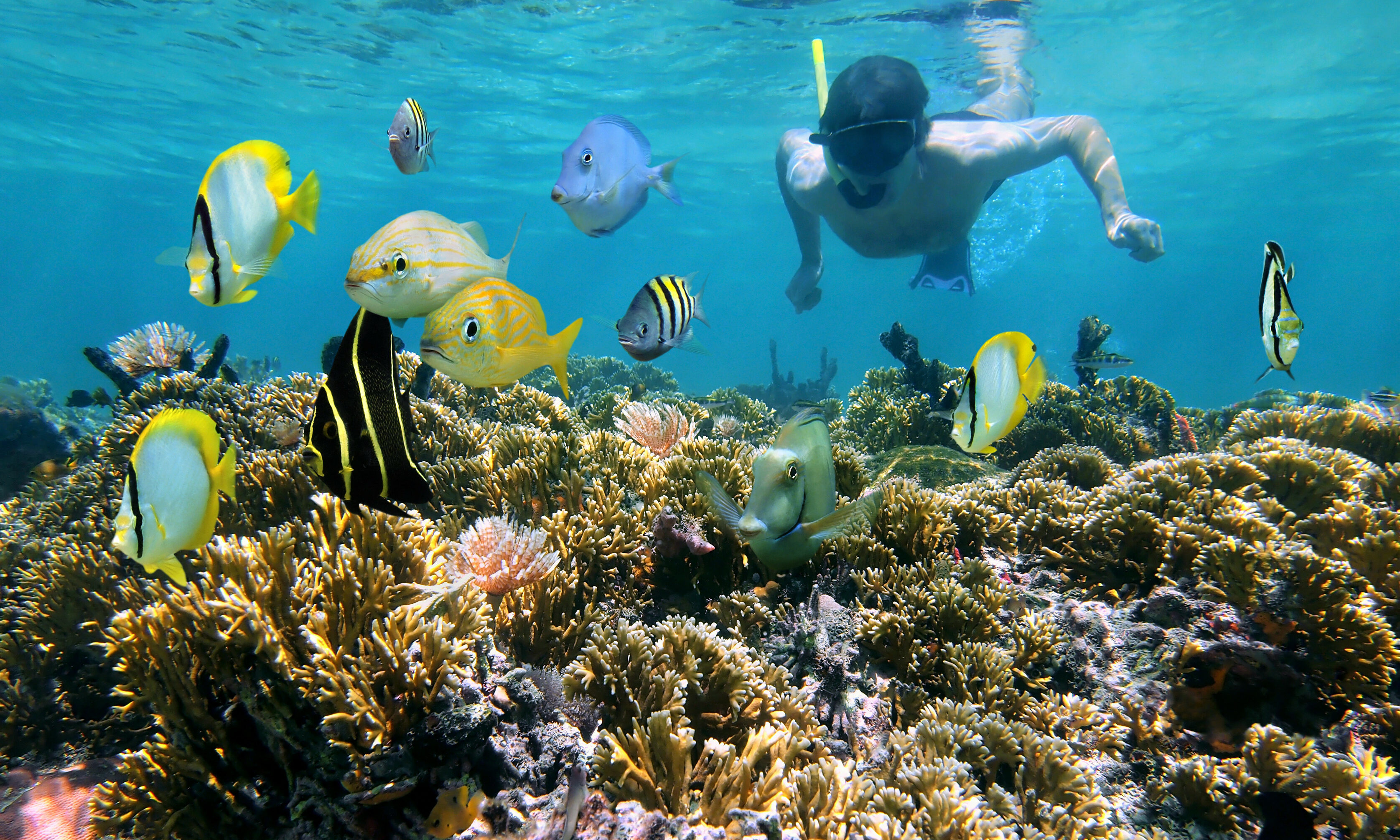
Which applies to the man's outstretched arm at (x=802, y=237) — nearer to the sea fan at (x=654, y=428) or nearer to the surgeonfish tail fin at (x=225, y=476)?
the sea fan at (x=654, y=428)

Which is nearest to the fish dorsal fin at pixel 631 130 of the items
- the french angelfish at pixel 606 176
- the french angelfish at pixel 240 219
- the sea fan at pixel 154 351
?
the french angelfish at pixel 606 176

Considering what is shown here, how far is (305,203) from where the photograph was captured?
2254 mm

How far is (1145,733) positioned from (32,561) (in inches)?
269

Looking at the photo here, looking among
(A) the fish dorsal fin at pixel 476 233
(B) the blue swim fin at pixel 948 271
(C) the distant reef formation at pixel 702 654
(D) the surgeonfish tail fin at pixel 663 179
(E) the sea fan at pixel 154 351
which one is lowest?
(C) the distant reef formation at pixel 702 654

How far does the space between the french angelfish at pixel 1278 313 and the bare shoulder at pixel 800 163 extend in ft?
17.5

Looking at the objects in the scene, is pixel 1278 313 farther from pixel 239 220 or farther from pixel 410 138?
pixel 410 138

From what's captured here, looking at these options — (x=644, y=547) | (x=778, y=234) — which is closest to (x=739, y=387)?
(x=644, y=547)

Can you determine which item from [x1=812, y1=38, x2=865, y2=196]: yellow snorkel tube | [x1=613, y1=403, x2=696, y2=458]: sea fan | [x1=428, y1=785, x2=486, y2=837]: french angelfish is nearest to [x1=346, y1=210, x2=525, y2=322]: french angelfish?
[x1=428, y1=785, x2=486, y2=837]: french angelfish

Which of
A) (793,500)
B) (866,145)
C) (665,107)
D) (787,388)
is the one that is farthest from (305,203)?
(665,107)

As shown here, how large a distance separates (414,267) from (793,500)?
1.91 m

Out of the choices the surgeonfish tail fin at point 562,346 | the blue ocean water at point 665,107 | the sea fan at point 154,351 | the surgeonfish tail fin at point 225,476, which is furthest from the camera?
the blue ocean water at point 665,107

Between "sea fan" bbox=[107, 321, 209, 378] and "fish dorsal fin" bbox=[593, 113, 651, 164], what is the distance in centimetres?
738

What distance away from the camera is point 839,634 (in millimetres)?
3246

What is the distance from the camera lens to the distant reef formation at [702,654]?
2.07 metres
